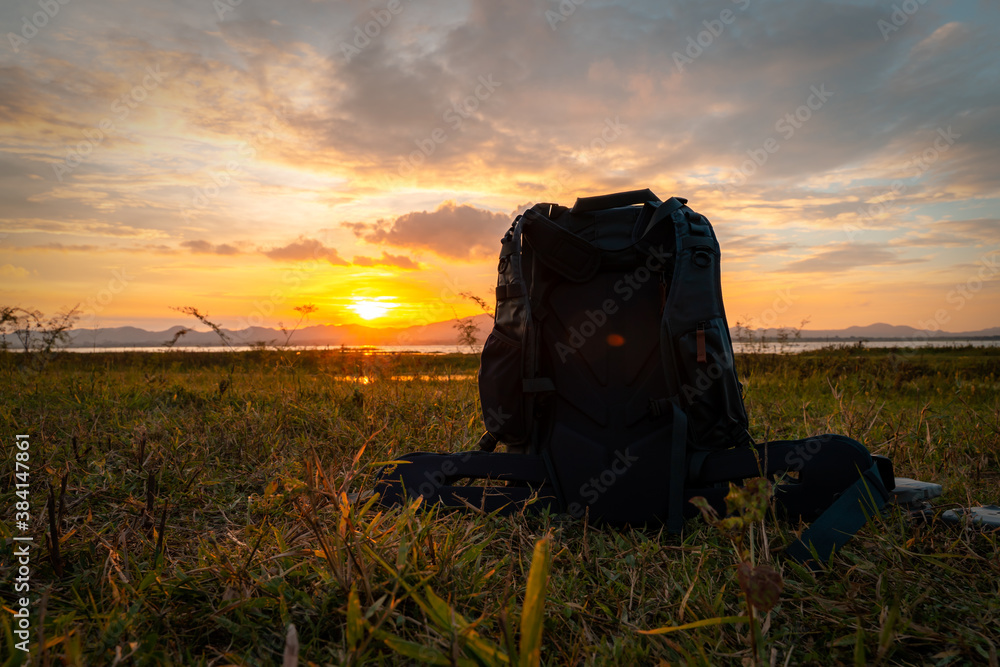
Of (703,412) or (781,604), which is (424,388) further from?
(781,604)

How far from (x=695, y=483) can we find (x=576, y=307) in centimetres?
113

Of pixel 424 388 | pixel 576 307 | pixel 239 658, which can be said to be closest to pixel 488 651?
pixel 239 658

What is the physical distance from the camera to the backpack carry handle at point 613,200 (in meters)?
2.98

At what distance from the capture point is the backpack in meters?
2.28

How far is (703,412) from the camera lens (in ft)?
8.00

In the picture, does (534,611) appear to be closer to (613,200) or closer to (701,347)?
(701,347)
